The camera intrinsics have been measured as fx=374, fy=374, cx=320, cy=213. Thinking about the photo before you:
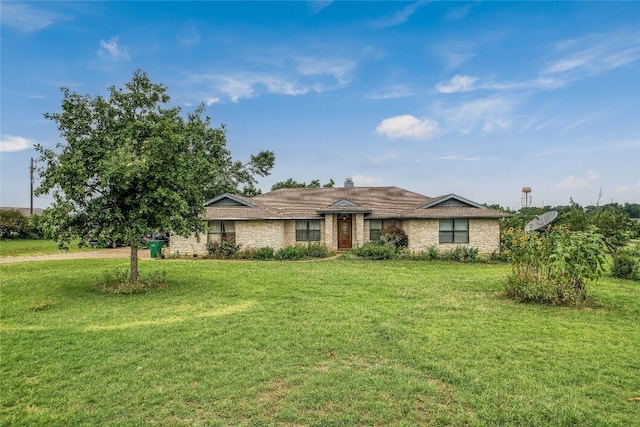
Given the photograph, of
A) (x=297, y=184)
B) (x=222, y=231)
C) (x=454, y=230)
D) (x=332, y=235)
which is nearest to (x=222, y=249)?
(x=222, y=231)

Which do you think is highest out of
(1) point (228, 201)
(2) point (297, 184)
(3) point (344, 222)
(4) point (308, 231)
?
(2) point (297, 184)

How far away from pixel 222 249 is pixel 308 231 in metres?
5.39

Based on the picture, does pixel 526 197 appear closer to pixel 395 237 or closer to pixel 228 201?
pixel 395 237

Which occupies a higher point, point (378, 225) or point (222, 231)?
point (378, 225)

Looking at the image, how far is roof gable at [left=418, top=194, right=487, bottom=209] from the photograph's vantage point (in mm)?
21141

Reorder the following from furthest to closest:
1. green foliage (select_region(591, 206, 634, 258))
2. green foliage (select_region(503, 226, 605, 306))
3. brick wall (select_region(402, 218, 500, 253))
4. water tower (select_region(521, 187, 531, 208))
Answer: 1. water tower (select_region(521, 187, 531, 208))
2. brick wall (select_region(402, 218, 500, 253))
3. green foliage (select_region(591, 206, 634, 258))
4. green foliage (select_region(503, 226, 605, 306))

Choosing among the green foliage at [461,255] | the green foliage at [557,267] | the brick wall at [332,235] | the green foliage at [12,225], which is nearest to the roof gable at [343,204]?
the brick wall at [332,235]

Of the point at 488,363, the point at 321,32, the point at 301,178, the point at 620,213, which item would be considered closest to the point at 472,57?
the point at 321,32

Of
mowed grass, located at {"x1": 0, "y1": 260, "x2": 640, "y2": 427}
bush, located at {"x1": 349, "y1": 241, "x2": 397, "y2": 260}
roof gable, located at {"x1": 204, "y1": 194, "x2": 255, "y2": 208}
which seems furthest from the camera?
roof gable, located at {"x1": 204, "y1": 194, "x2": 255, "y2": 208}

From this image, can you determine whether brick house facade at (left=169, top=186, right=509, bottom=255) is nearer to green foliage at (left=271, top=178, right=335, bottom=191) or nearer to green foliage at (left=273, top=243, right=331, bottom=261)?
green foliage at (left=273, top=243, right=331, bottom=261)

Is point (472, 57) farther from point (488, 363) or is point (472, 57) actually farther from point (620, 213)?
point (488, 363)

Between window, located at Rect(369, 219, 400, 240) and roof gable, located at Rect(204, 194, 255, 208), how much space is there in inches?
293

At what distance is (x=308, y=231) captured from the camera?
23500 mm

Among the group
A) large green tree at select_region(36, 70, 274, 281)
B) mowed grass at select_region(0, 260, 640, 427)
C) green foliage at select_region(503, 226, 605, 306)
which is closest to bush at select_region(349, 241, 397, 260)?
mowed grass at select_region(0, 260, 640, 427)
